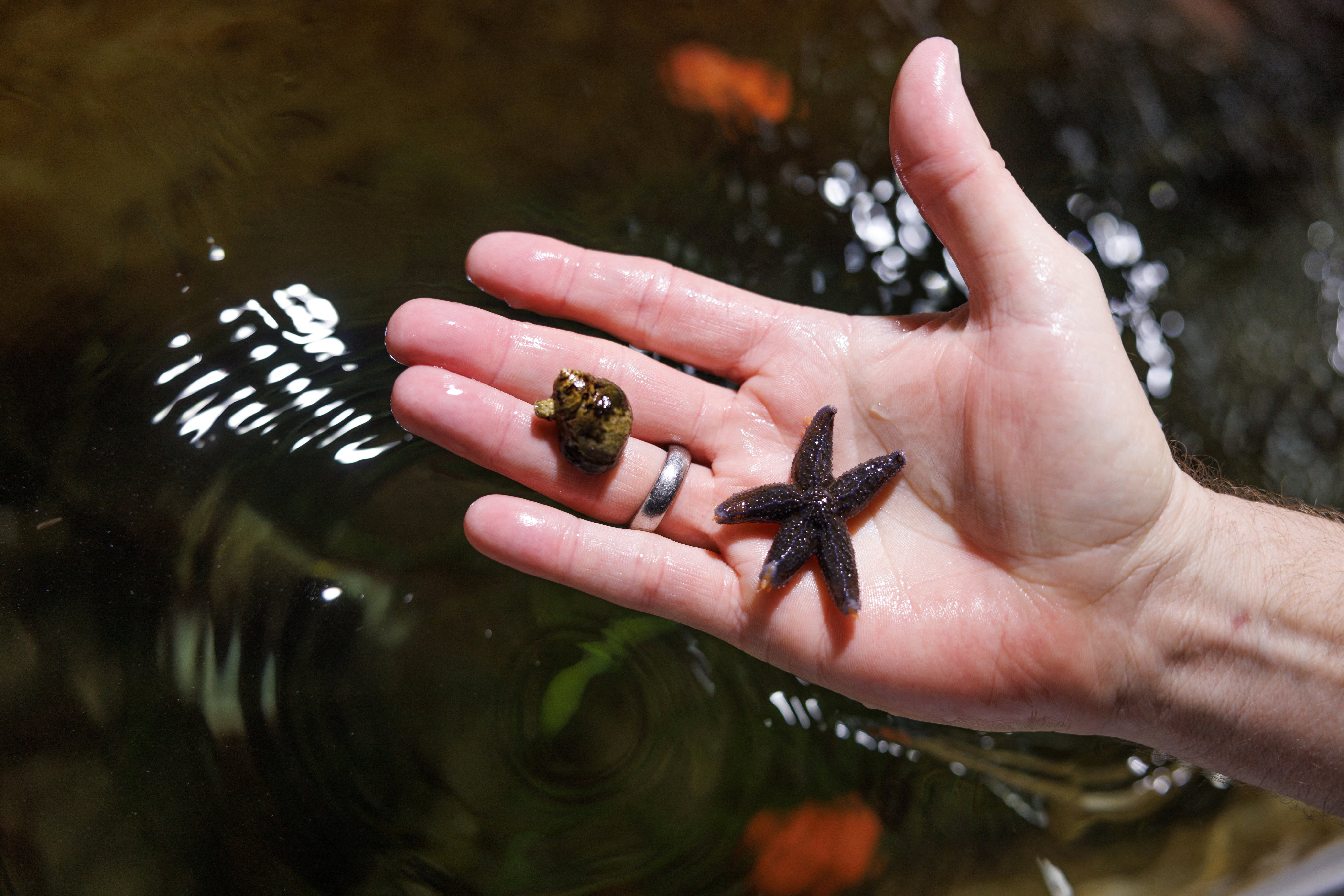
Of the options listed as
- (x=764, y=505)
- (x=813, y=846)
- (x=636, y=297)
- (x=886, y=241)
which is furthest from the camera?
(x=886, y=241)

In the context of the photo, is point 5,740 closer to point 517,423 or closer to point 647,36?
point 517,423

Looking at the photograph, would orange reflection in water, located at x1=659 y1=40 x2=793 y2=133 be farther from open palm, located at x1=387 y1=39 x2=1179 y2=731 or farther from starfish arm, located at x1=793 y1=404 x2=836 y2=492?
A: starfish arm, located at x1=793 y1=404 x2=836 y2=492

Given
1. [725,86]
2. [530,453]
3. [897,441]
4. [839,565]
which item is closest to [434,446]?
→ [530,453]

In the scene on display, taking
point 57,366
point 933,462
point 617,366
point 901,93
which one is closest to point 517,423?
point 617,366

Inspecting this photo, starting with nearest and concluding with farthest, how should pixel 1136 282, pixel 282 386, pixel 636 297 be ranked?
pixel 636 297, pixel 282 386, pixel 1136 282

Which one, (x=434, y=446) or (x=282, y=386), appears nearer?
(x=282, y=386)

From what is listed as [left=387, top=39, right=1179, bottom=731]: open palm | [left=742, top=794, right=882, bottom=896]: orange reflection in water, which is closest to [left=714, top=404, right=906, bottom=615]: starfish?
[left=387, top=39, right=1179, bottom=731]: open palm

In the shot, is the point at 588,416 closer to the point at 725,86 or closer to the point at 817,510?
the point at 817,510

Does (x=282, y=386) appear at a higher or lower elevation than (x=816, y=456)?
lower
